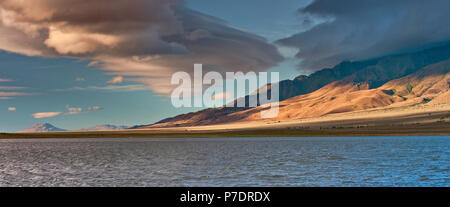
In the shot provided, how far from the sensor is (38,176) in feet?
143

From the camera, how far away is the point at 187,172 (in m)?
46.7

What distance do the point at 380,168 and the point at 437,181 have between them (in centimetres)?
1115

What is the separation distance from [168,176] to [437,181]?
83.9ft
